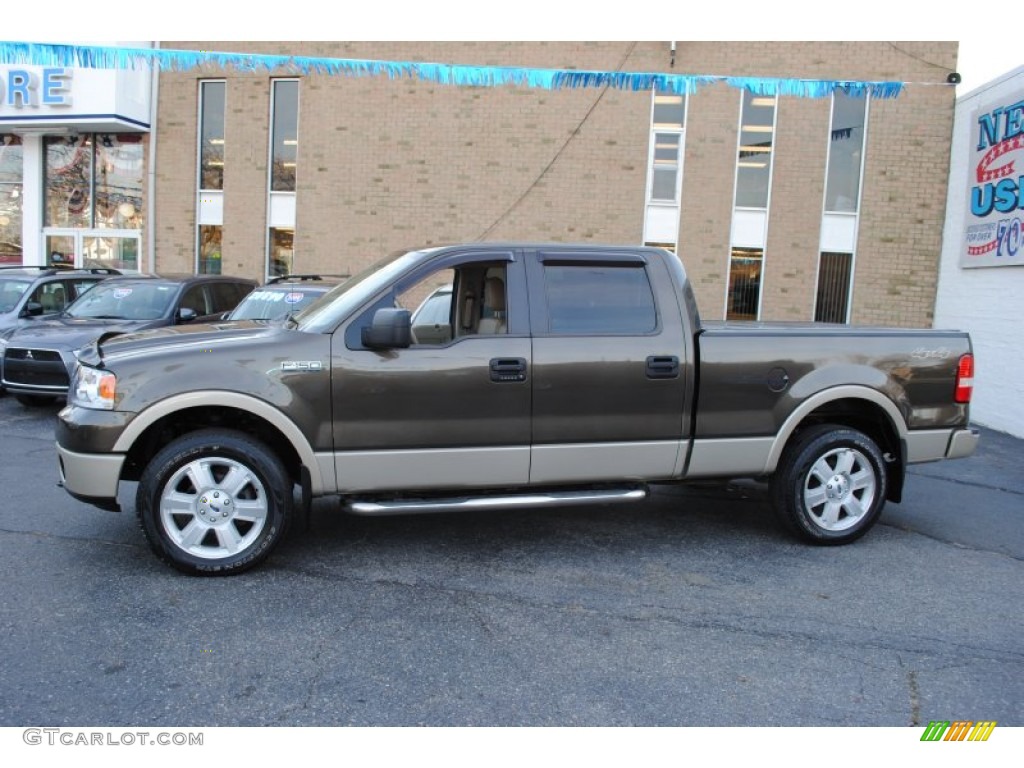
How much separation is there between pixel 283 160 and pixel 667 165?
748cm

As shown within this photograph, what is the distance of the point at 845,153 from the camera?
14727 mm

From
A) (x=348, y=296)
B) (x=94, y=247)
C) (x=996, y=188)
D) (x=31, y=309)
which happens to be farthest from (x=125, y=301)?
(x=996, y=188)

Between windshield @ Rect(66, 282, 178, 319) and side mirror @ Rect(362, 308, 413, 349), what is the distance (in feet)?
21.6

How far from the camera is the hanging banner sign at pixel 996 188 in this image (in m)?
10.4

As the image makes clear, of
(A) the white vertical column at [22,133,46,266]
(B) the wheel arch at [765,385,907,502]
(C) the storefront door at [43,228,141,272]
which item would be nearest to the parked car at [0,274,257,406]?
(C) the storefront door at [43,228,141,272]

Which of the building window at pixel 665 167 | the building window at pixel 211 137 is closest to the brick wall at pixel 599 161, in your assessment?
the building window at pixel 665 167

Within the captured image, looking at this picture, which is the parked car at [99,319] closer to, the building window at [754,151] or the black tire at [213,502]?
the black tire at [213,502]

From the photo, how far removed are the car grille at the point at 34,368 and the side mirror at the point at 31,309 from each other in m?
1.53

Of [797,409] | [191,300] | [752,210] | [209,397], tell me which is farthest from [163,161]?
[797,409]

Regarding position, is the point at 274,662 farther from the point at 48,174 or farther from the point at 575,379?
the point at 48,174

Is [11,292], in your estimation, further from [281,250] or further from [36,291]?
[281,250]

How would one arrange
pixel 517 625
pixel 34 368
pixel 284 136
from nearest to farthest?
pixel 517 625
pixel 34 368
pixel 284 136

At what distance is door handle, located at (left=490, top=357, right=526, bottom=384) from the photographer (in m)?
4.64

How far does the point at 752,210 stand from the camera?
587 inches
